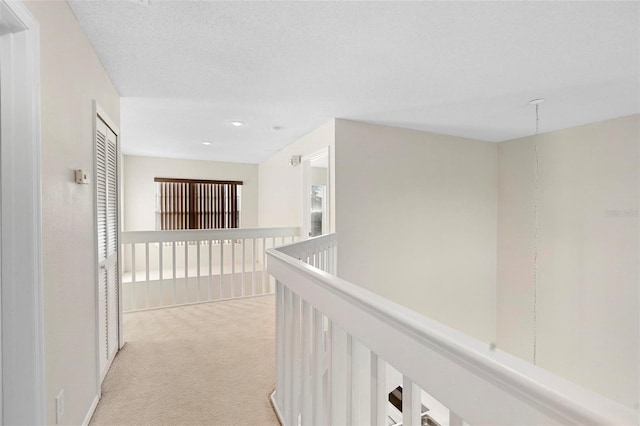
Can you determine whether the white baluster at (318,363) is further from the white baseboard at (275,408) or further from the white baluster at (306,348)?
the white baseboard at (275,408)

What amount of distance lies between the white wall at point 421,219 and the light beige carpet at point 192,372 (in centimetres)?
136

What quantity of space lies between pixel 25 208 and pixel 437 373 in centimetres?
149

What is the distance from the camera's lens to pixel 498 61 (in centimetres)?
202

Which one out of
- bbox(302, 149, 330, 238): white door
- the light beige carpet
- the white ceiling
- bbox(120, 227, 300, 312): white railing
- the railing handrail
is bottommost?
the light beige carpet

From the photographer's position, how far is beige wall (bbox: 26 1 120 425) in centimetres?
125

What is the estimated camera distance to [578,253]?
11.6 ft

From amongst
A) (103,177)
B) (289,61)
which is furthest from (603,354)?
(103,177)

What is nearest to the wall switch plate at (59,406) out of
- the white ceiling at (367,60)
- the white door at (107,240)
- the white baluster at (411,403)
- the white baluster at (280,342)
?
the white door at (107,240)

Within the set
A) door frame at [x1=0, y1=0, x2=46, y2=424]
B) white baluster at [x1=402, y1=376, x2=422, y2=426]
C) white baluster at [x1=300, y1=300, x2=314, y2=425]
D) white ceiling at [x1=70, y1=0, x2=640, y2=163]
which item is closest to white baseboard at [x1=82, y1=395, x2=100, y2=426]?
door frame at [x1=0, y1=0, x2=46, y2=424]

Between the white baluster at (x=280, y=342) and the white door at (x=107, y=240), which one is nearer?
the white baluster at (x=280, y=342)

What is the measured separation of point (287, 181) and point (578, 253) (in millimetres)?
4008

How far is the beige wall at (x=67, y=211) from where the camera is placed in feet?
4.10

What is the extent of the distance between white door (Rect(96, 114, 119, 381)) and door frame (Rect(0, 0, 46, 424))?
2.84 ft

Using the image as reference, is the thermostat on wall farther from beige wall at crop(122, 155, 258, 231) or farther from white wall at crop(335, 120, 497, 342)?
beige wall at crop(122, 155, 258, 231)
